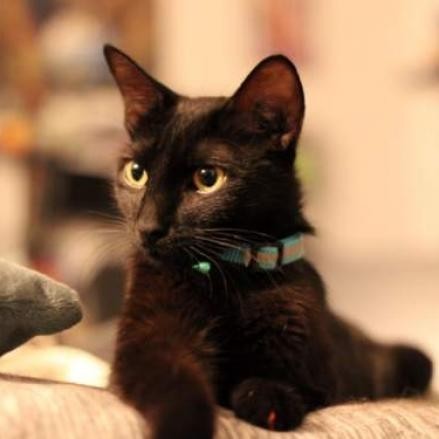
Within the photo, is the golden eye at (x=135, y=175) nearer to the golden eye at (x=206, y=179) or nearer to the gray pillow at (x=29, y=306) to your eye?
the golden eye at (x=206, y=179)

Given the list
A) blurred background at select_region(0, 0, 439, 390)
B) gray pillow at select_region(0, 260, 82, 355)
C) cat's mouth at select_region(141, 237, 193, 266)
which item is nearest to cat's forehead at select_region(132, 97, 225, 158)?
cat's mouth at select_region(141, 237, 193, 266)

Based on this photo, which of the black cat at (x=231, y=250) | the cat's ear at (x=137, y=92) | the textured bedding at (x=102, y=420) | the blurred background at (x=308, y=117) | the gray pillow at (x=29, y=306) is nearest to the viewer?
the textured bedding at (x=102, y=420)

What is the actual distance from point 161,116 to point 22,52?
95.5 inches

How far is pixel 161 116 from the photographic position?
98 centimetres

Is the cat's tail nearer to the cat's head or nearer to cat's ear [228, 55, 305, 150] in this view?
the cat's head

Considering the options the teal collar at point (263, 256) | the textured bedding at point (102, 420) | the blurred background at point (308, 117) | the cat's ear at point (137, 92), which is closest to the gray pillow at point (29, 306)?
the textured bedding at point (102, 420)

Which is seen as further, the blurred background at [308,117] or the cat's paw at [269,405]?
the blurred background at [308,117]

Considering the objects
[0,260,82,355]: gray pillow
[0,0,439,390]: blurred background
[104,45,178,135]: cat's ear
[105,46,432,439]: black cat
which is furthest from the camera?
[0,0,439,390]: blurred background

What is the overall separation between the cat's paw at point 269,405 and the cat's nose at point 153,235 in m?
0.20

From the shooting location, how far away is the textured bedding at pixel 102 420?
597 millimetres

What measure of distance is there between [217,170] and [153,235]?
12 centimetres

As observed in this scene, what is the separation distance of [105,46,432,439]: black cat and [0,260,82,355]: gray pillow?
9cm

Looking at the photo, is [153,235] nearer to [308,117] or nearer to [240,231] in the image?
[240,231]

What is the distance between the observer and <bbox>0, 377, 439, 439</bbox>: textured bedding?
23.5 inches
